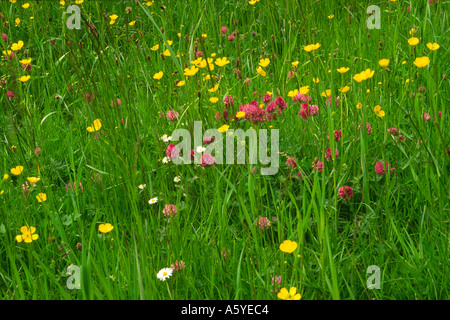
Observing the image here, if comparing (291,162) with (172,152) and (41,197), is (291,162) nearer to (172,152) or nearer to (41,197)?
(172,152)

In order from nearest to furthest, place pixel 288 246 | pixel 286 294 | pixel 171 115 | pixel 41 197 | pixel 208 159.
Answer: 1. pixel 286 294
2. pixel 288 246
3. pixel 41 197
4. pixel 208 159
5. pixel 171 115

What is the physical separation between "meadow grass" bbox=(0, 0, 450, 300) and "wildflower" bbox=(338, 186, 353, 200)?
0.08 feet

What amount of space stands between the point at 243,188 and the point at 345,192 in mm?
346

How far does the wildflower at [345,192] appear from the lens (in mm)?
1686

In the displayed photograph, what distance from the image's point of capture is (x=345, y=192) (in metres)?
1.68

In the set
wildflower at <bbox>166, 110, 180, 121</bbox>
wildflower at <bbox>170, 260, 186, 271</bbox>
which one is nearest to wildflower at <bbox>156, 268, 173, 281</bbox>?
wildflower at <bbox>170, 260, 186, 271</bbox>

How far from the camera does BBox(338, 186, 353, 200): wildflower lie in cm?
169

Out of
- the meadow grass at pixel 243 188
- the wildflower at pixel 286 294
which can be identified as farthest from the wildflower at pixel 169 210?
the wildflower at pixel 286 294

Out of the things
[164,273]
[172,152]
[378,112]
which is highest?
[378,112]

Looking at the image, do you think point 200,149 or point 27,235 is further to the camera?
point 200,149

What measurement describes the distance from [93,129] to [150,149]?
11.3 inches

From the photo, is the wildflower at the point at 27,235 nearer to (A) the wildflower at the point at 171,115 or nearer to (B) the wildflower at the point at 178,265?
(B) the wildflower at the point at 178,265

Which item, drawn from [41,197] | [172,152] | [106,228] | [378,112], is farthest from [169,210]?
[378,112]

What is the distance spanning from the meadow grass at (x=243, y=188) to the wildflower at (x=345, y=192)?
2 cm
